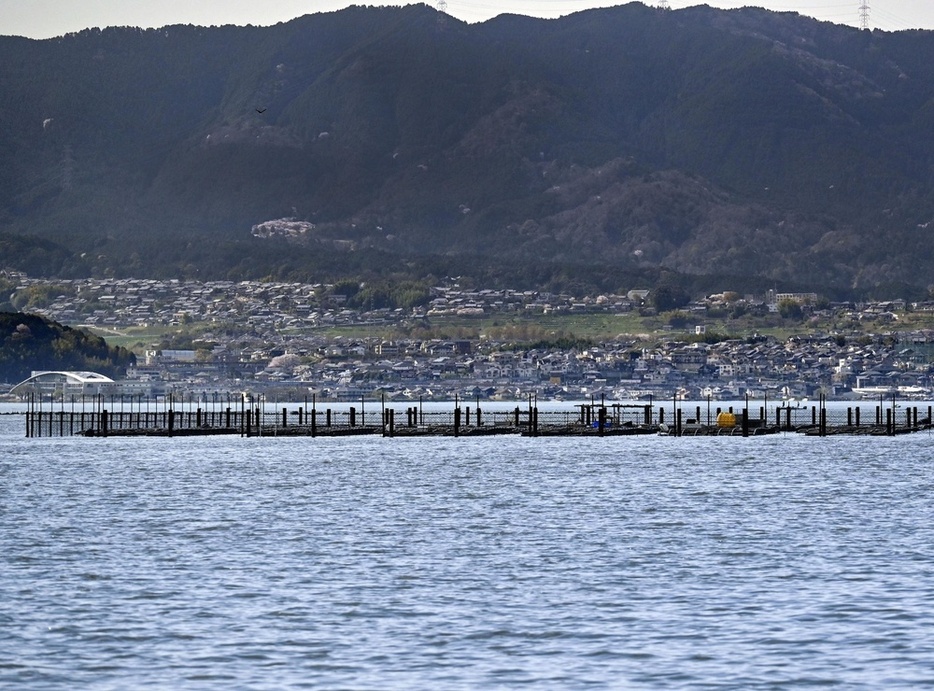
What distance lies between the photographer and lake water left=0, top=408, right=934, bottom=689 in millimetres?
31250

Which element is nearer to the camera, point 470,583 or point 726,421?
point 470,583

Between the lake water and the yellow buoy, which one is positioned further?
the yellow buoy

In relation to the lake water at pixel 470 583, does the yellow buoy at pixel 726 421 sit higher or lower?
higher

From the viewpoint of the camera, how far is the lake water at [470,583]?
31.2 meters

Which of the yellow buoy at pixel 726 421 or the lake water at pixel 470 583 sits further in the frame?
the yellow buoy at pixel 726 421

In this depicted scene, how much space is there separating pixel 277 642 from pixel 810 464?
66.3m

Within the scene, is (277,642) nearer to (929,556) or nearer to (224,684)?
(224,684)

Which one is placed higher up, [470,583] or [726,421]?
[726,421]

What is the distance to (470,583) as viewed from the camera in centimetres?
4131

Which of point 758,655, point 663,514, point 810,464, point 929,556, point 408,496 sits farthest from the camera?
point 810,464

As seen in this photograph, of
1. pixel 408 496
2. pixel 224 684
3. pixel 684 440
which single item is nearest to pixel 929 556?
pixel 224 684

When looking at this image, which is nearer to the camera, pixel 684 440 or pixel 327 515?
pixel 327 515

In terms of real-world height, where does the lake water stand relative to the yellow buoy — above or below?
below

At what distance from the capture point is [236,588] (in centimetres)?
4066
